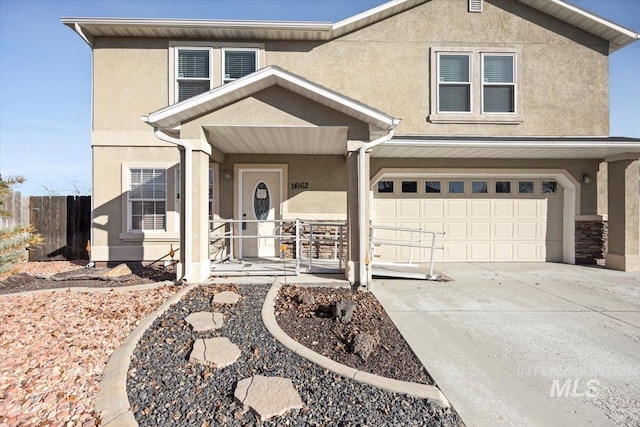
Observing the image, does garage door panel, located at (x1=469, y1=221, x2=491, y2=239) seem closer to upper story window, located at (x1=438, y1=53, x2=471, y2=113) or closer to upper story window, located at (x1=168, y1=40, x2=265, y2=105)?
upper story window, located at (x1=438, y1=53, x2=471, y2=113)

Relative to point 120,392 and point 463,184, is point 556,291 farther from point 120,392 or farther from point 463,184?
point 120,392

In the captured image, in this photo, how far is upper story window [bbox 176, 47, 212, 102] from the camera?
25.3 feet

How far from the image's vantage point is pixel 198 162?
552 cm

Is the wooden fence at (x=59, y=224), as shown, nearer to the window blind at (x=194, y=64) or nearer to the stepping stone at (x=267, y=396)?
the window blind at (x=194, y=64)

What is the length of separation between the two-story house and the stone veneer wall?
4cm

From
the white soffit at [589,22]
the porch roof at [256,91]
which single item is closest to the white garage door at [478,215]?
the porch roof at [256,91]

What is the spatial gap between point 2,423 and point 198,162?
13.5 ft

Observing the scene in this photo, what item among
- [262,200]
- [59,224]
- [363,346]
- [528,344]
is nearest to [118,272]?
[59,224]

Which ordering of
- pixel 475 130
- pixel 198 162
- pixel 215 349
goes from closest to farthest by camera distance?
1. pixel 215 349
2. pixel 198 162
3. pixel 475 130

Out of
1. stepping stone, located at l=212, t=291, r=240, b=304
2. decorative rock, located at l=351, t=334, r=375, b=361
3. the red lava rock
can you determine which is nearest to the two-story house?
stepping stone, located at l=212, t=291, r=240, b=304

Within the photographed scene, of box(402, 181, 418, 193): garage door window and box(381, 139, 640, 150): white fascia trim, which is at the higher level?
box(381, 139, 640, 150): white fascia trim

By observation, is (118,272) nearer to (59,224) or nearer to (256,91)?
(59,224)

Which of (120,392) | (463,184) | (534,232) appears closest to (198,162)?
(120,392)

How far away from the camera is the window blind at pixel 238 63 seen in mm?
7859
